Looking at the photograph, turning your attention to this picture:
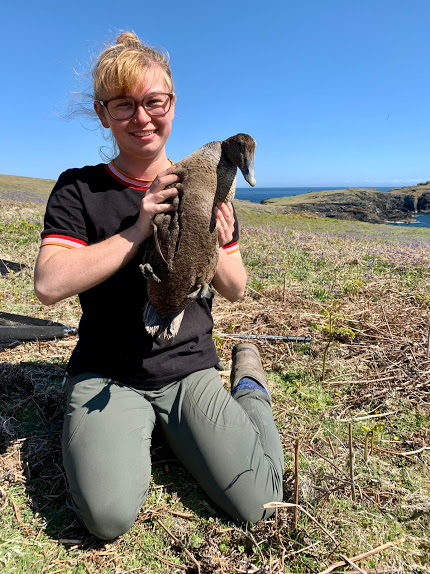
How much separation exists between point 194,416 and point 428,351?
235 cm

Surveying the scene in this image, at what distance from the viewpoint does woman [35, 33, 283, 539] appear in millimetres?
2344

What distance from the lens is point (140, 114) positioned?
8.32 feet

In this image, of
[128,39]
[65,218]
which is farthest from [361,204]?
[65,218]

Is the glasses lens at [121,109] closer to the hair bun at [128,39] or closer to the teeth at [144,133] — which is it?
the teeth at [144,133]

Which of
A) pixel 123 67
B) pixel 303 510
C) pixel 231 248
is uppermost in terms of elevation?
pixel 123 67

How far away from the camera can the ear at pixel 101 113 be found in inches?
106

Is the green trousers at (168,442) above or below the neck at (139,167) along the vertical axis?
below

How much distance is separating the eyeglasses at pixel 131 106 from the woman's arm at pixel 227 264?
73cm

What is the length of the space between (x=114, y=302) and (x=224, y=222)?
92cm

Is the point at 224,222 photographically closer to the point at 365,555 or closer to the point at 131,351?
the point at 131,351

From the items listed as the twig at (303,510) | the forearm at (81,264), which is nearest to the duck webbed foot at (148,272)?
the forearm at (81,264)

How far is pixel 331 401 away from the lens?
3406 millimetres

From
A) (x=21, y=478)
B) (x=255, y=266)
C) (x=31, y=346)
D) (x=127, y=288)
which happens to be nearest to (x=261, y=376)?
(x=127, y=288)

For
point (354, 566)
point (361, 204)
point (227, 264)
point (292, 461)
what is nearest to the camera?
point (354, 566)
